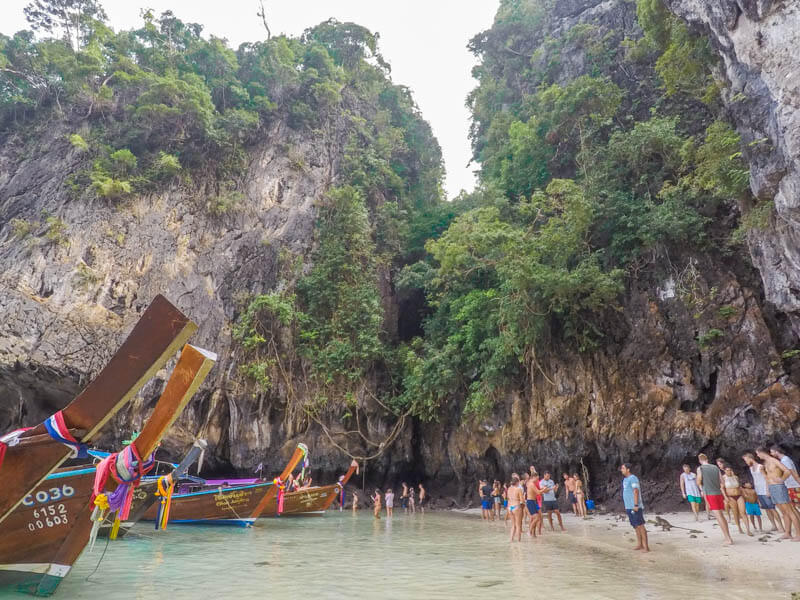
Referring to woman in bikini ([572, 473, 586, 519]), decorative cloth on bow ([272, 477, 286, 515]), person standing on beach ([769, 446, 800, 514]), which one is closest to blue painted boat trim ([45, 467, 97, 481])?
decorative cloth on bow ([272, 477, 286, 515])

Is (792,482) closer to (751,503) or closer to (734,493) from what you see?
(751,503)

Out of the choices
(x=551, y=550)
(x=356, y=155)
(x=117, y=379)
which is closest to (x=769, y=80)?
(x=551, y=550)

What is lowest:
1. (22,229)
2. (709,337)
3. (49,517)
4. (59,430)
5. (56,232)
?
(49,517)

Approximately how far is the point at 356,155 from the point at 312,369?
1076cm

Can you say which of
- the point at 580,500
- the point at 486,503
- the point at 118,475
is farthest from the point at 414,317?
the point at 118,475

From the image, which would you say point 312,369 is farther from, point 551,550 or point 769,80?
point 769,80

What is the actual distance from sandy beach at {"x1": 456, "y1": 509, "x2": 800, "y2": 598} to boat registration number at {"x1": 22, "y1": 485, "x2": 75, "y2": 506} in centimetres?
670

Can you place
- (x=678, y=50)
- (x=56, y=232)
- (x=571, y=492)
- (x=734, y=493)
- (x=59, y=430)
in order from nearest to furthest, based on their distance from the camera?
(x=59, y=430) → (x=734, y=493) → (x=678, y=50) → (x=571, y=492) → (x=56, y=232)

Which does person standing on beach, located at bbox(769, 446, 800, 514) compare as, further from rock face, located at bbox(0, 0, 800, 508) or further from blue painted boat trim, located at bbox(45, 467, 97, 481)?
blue painted boat trim, located at bbox(45, 467, 97, 481)

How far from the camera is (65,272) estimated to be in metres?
15.5

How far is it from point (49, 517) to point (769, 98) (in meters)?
11.0

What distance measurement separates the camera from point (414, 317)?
21.1 m

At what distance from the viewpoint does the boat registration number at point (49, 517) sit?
194 inches

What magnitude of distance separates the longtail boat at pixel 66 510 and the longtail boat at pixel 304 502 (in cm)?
800
